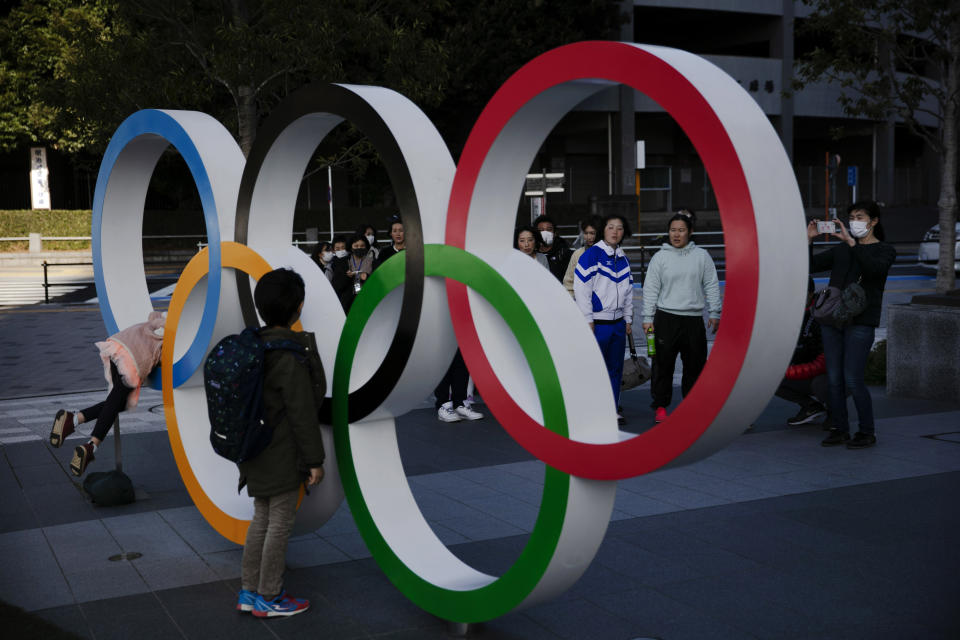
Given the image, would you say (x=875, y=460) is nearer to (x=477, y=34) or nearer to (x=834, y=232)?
(x=834, y=232)

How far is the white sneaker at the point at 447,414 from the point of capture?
8797mm

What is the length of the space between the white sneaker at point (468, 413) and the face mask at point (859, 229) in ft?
11.7

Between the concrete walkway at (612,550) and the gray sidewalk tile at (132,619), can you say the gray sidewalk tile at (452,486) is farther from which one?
the gray sidewalk tile at (132,619)

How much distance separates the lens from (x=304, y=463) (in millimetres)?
4434

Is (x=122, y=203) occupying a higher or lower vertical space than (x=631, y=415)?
higher

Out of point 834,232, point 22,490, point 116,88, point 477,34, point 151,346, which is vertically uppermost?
point 477,34

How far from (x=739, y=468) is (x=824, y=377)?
67.8 inches

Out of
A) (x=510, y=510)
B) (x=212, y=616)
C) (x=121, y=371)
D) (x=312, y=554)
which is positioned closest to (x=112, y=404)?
(x=121, y=371)

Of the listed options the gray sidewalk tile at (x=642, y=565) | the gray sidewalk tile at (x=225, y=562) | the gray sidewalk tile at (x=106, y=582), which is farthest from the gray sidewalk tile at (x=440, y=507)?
the gray sidewalk tile at (x=106, y=582)

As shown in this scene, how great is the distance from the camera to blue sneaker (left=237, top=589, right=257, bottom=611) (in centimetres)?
446

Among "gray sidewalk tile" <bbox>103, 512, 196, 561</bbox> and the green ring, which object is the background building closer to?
"gray sidewalk tile" <bbox>103, 512, 196, 561</bbox>

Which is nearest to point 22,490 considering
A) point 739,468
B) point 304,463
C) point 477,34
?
point 304,463

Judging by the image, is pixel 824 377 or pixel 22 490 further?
pixel 824 377

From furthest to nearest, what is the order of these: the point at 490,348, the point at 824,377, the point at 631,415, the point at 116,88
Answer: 1. the point at 116,88
2. the point at 631,415
3. the point at 824,377
4. the point at 490,348
